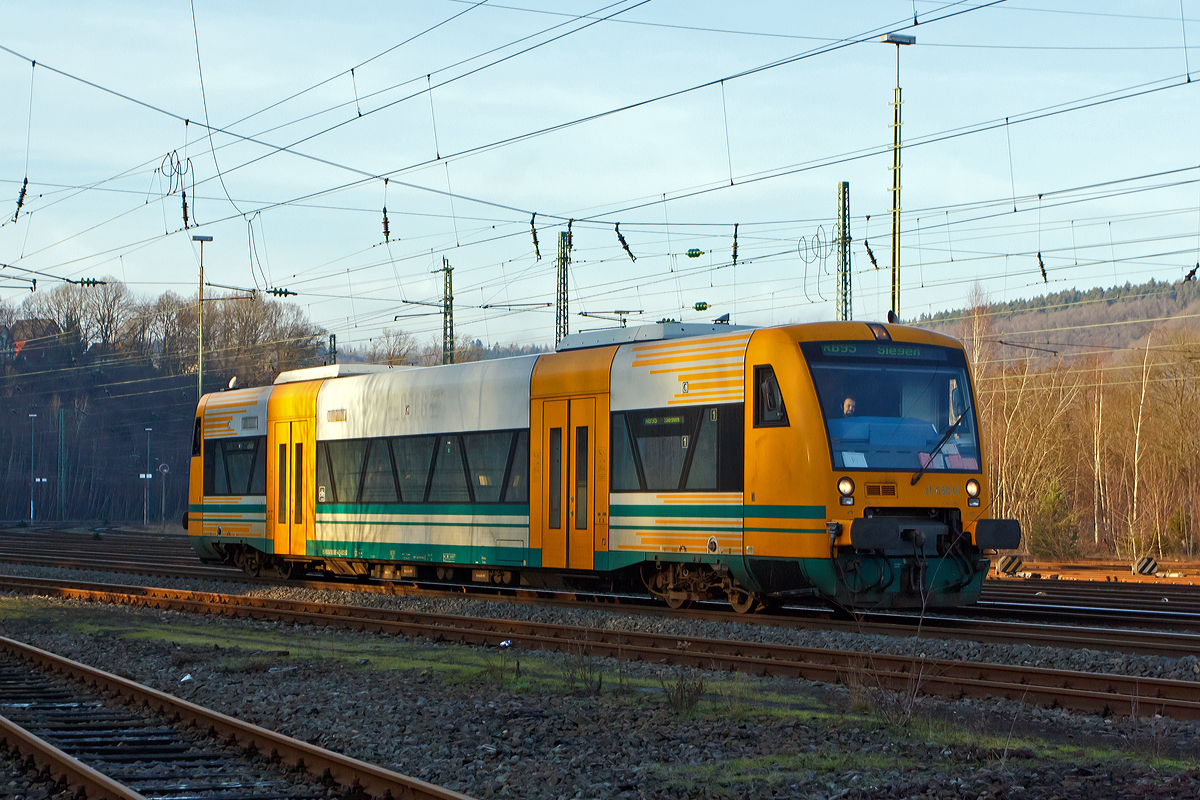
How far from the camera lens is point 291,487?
2306 cm

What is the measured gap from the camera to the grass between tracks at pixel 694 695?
7457 millimetres

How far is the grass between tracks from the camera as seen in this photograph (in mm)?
7457

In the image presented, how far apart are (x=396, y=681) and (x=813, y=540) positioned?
521 cm

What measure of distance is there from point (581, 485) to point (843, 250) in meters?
12.8

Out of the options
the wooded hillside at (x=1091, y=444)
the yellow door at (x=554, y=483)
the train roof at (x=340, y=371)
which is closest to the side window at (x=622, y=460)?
the yellow door at (x=554, y=483)

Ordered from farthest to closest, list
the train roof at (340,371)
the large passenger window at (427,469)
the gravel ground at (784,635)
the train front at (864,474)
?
the train roof at (340,371) → the large passenger window at (427,469) → the train front at (864,474) → the gravel ground at (784,635)

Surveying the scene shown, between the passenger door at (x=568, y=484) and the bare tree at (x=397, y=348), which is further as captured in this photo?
the bare tree at (x=397, y=348)

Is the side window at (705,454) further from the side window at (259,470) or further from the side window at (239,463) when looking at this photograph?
the side window at (239,463)

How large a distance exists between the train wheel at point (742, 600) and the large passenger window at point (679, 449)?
4.75 ft

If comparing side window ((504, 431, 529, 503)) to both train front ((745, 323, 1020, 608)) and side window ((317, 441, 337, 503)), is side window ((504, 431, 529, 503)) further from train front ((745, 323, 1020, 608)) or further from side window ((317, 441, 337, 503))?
side window ((317, 441, 337, 503))

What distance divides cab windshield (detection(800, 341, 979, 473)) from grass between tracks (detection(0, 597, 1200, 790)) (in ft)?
13.4

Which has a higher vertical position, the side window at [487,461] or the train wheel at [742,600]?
the side window at [487,461]

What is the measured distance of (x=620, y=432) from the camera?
16.5 metres

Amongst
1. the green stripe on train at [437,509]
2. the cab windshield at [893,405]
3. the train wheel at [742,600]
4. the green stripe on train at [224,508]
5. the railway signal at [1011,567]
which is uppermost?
the cab windshield at [893,405]
